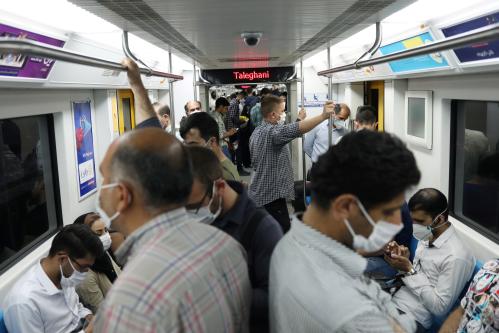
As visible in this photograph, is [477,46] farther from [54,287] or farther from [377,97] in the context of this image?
[377,97]

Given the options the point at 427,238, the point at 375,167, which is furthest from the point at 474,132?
the point at 375,167

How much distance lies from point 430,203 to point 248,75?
15.7ft

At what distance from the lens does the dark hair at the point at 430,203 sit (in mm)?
3090

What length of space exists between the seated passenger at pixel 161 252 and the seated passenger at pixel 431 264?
198 cm

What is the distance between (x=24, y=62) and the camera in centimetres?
315

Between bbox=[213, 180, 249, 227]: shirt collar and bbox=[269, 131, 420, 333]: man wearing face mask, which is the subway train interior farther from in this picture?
bbox=[213, 180, 249, 227]: shirt collar

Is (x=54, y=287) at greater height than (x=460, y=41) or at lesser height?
lesser

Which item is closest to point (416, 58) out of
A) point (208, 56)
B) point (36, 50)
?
point (208, 56)

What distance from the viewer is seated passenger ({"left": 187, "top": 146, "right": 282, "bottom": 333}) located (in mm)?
1622

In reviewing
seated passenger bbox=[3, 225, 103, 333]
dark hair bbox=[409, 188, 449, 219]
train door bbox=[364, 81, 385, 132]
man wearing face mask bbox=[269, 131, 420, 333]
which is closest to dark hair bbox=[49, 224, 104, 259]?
seated passenger bbox=[3, 225, 103, 333]

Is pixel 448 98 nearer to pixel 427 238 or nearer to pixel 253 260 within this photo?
pixel 427 238

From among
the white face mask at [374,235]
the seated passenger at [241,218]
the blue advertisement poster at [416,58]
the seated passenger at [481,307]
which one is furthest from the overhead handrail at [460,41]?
the blue advertisement poster at [416,58]

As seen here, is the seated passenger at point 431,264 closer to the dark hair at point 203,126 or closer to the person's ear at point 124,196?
the dark hair at point 203,126

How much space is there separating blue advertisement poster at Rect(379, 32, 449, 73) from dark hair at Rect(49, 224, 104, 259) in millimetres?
2676
